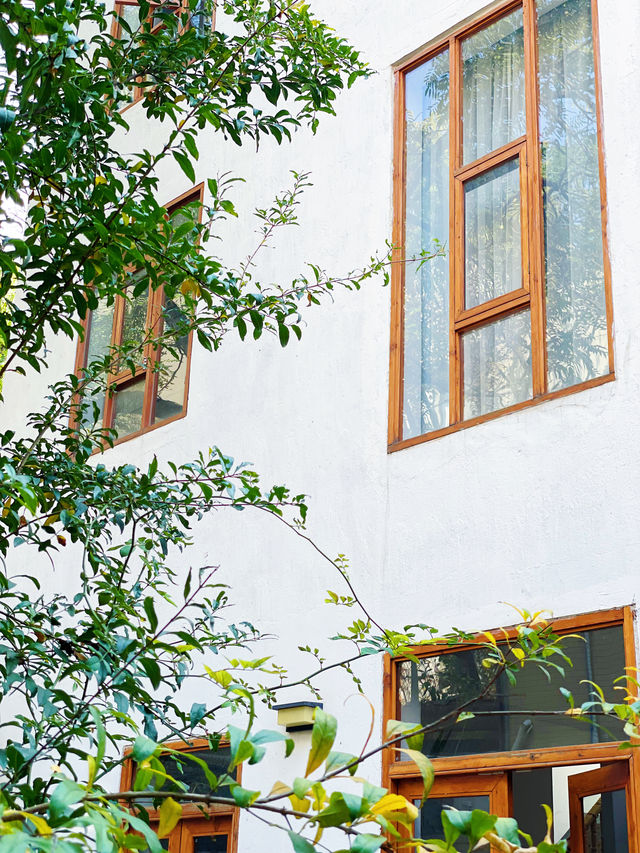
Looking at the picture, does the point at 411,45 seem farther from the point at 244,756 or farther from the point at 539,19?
the point at 244,756

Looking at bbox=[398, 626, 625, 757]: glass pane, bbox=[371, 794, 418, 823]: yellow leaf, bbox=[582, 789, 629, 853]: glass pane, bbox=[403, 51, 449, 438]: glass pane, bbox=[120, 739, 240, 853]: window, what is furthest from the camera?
bbox=[120, 739, 240, 853]: window

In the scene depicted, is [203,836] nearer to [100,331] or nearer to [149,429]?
[149,429]

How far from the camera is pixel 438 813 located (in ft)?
15.7

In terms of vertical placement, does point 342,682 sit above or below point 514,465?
below

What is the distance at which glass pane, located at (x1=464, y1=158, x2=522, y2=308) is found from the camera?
5.28 meters

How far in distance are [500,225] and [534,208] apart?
26 cm

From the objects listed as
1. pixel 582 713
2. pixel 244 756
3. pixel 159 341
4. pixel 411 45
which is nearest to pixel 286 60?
pixel 159 341

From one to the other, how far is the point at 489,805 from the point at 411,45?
13.9 feet

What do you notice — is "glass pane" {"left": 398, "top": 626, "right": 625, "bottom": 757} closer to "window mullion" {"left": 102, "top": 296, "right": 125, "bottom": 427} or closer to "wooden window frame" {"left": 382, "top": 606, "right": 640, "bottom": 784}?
"wooden window frame" {"left": 382, "top": 606, "right": 640, "bottom": 784}

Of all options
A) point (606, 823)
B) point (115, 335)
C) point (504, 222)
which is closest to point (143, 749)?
point (606, 823)

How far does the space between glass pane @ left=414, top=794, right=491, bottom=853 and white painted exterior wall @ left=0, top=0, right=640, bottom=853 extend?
0.32 meters

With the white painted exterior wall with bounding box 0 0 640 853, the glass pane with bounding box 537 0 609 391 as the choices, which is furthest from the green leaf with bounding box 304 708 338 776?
the glass pane with bounding box 537 0 609 391

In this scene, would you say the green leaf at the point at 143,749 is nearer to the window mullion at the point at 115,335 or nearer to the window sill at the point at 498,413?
the window sill at the point at 498,413

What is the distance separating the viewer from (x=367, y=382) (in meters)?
5.84
